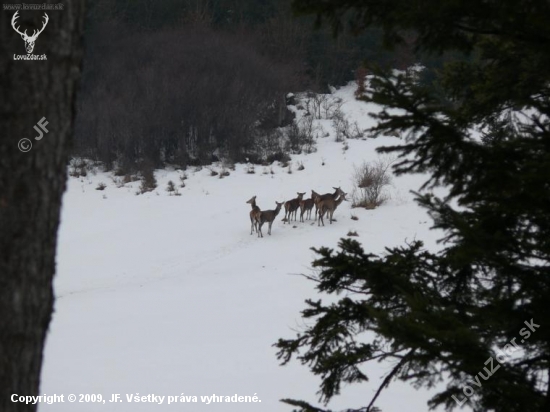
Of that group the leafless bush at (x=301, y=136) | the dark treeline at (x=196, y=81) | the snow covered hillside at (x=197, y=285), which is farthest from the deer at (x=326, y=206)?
the leafless bush at (x=301, y=136)

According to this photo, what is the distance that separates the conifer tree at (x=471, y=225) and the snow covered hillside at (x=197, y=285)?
3.36 metres

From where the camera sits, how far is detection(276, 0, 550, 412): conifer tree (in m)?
2.70

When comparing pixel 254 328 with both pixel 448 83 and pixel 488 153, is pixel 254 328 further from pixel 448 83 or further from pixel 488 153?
pixel 488 153

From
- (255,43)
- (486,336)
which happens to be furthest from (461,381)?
(255,43)

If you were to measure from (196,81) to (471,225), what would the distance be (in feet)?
77.5

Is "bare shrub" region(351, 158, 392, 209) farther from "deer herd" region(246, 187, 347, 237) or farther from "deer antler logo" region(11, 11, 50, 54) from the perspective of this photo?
"deer antler logo" region(11, 11, 50, 54)

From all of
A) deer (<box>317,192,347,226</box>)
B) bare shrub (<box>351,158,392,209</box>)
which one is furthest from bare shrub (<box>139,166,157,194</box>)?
deer (<box>317,192,347,226</box>)

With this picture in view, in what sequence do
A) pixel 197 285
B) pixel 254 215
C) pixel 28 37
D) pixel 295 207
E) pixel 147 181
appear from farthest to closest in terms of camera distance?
pixel 147 181 < pixel 295 207 < pixel 254 215 < pixel 197 285 < pixel 28 37

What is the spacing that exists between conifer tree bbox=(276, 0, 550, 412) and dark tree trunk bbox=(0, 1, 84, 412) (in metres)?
1.36

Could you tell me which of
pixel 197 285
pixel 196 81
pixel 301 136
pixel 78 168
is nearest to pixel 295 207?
pixel 197 285

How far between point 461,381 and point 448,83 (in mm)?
1838

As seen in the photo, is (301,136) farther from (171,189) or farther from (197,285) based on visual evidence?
(197,285)

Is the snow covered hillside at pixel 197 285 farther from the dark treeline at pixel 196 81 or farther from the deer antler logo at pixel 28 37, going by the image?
the deer antler logo at pixel 28 37

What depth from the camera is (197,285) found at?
12.4 metres
